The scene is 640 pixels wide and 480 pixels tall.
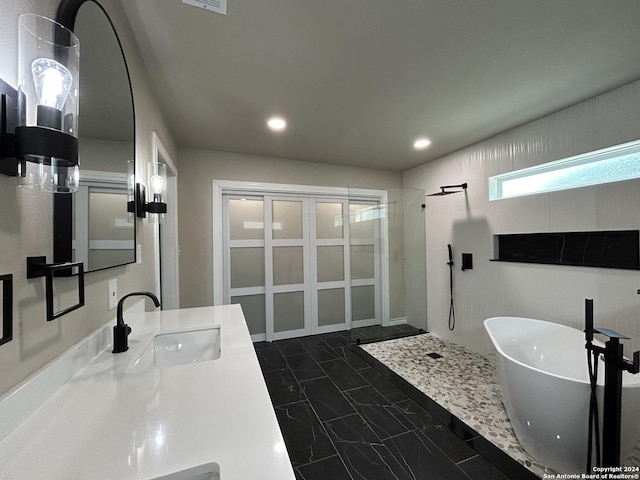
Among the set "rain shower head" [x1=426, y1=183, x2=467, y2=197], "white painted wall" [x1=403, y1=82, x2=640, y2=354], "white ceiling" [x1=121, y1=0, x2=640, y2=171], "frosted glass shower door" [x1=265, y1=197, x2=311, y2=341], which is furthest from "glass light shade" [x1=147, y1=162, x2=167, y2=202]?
"white painted wall" [x1=403, y1=82, x2=640, y2=354]

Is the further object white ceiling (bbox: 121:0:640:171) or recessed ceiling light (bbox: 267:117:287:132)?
recessed ceiling light (bbox: 267:117:287:132)

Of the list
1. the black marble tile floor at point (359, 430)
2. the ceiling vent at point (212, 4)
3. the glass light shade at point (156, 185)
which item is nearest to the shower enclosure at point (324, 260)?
the black marble tile floor at point (359, 430)

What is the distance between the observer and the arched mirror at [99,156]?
2.85ft

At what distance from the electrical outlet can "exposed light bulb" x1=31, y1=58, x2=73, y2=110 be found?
83cm

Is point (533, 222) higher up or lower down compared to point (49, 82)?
lower down

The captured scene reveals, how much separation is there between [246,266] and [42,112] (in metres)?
2.91

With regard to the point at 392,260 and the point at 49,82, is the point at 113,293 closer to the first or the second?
the point at 49,82

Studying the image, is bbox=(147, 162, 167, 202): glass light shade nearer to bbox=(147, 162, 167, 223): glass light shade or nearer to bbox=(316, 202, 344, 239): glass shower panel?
bbox=(147, 162, 167, 223): glass light shade

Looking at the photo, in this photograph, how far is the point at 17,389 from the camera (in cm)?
63

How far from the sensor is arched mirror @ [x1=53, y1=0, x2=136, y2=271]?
868 mm

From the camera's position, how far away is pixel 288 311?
11.9ft

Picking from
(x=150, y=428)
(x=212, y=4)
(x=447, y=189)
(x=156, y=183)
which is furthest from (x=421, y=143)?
(x=150, y=428)

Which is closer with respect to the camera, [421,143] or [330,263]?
[421,143]

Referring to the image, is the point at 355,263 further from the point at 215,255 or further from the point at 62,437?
the point at 62,437
